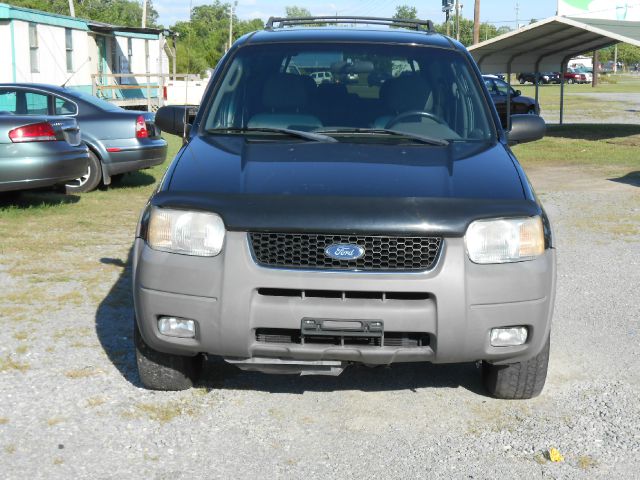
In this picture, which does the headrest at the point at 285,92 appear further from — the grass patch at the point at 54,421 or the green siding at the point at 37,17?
the green siding at the point at 37,17

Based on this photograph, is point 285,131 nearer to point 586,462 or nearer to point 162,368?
point 162,368

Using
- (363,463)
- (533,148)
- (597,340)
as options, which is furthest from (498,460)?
(533,148)

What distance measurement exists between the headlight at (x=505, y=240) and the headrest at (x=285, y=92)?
1.70 m

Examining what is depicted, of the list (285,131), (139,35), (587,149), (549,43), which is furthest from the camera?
(139,35)

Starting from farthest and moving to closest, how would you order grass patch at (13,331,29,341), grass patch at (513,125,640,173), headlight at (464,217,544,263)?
1. grass patch at (513,125,640,173)
2. grass patch at (13,331,29,341)
3. headlight at (464,217,544,263)

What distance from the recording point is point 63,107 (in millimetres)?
12688

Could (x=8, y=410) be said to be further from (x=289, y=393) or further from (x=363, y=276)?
(x=363, y=276)

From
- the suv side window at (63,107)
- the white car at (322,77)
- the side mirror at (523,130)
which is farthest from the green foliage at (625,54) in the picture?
the white car at (322,77)

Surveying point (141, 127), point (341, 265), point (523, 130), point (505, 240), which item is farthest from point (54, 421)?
point (141, 127)

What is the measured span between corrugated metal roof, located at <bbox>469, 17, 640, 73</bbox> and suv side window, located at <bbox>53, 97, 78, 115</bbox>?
13367 millimetres

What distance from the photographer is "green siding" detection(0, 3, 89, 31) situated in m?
24.9

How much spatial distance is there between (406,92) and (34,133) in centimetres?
611

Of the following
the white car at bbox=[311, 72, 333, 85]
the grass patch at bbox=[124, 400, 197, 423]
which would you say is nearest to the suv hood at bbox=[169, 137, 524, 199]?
the white car at bbox=[311, 72, 333, 85]

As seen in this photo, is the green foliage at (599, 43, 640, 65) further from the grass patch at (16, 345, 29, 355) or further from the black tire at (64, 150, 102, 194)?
the grass patch at (16, 345, 29, 355)
